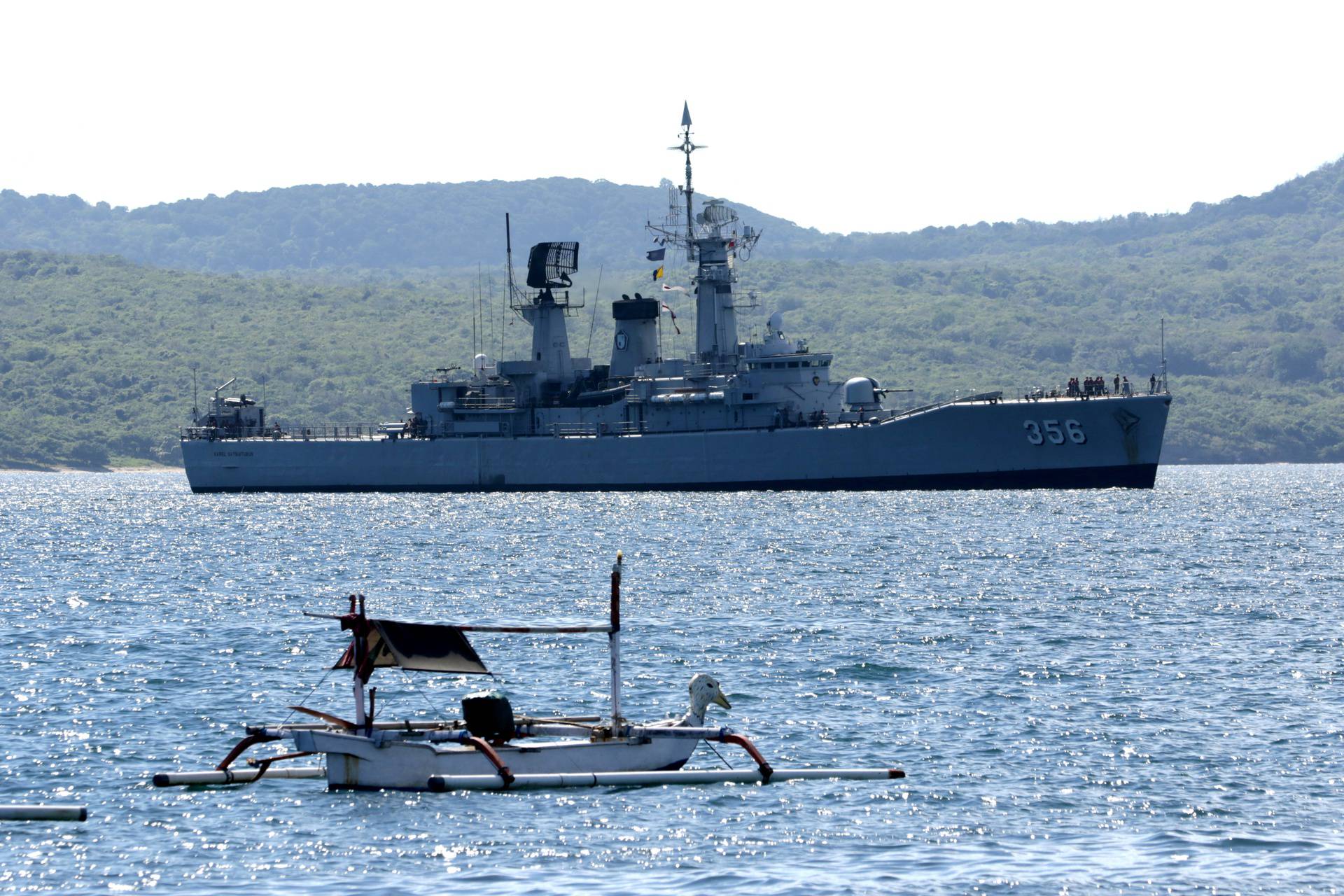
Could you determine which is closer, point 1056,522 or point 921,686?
point 921,686

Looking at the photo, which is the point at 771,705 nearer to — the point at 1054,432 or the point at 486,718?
the point at 486,718

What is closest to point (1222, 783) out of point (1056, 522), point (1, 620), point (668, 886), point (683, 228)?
point (668, 886)

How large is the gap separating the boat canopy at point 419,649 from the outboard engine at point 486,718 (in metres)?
0.35

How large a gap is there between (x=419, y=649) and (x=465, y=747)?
1345mm

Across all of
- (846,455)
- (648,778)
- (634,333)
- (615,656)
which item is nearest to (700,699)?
(615,656)

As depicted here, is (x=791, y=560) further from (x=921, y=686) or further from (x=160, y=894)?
(x=160, y=894)

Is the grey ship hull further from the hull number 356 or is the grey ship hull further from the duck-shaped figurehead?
the duck-shaped figurehead

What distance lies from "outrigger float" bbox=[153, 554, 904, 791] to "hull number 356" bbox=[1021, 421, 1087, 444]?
51.9 metres

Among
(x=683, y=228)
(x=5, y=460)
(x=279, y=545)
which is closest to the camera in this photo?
(x=279, y=545)

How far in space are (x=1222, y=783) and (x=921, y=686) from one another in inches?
290

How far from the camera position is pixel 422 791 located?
66.6 ft

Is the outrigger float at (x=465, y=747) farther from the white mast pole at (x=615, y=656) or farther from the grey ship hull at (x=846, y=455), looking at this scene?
the grey ship hull at (x=846, y=455)

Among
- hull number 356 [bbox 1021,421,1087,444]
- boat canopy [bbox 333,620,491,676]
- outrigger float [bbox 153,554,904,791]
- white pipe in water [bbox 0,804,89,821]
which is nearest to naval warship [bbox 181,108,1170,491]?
hull number 356 [bbox 1021,421,1087,444]

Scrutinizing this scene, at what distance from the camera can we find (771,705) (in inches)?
1003
